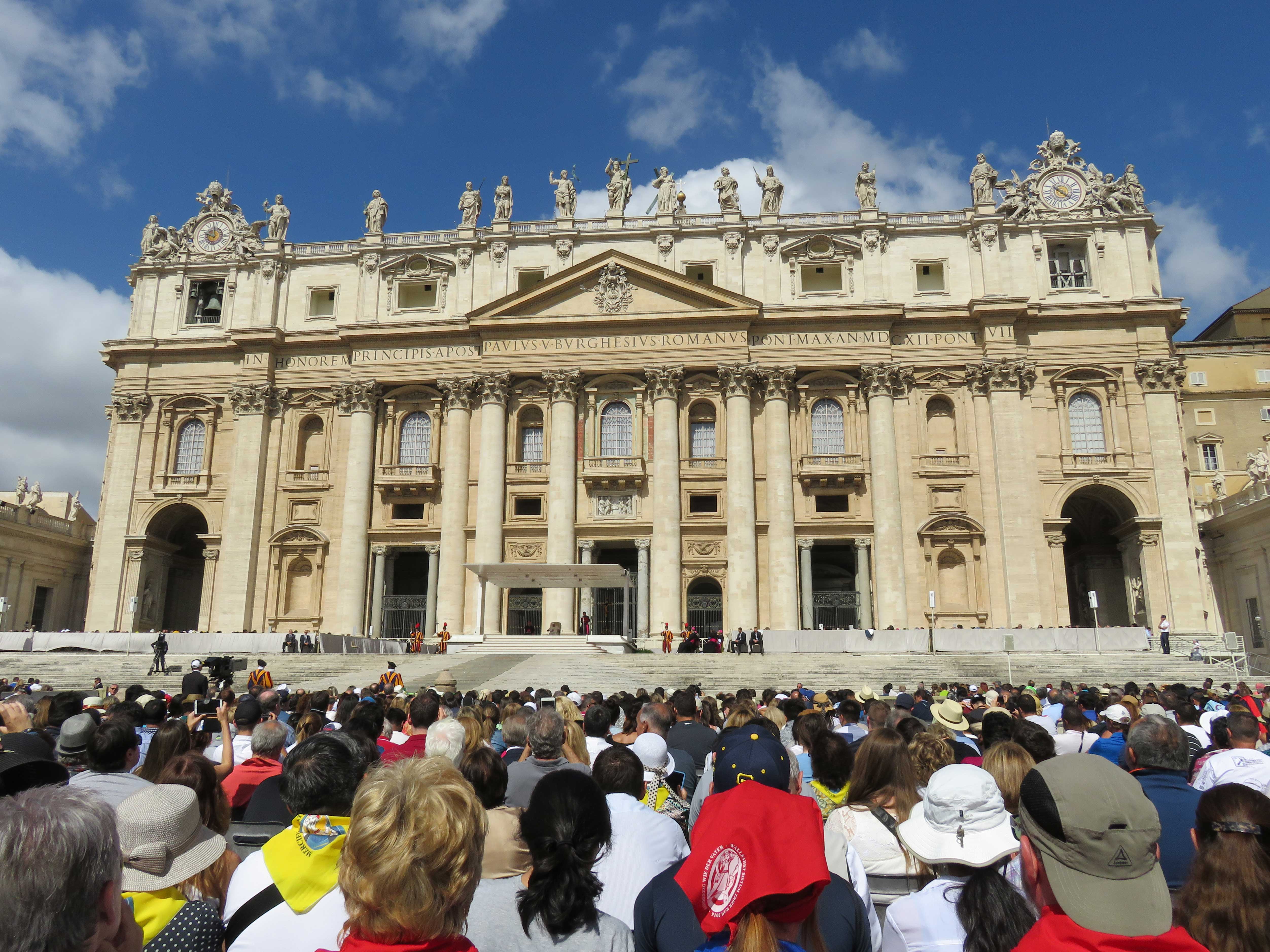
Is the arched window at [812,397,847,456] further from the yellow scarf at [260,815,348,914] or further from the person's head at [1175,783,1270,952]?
the yellow scarf at [260,815,348,914]

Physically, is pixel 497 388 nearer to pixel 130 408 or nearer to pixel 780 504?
pixel 780 504

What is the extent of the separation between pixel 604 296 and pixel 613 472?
9.11 meters

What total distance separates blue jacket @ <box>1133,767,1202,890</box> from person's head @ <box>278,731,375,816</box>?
4.01 m

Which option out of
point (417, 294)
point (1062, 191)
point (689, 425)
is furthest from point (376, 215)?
point (1062, 191)

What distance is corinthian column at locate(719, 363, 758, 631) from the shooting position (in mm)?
42281

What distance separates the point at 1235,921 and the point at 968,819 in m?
0.95

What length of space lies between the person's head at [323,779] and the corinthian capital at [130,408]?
Answer: 51115 mm

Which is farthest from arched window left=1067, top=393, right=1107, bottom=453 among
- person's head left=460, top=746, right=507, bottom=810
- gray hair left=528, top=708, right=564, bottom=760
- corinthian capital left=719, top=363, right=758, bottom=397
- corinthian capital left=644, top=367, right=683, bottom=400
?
person's head left=460, top=746, right=507, bottom=810

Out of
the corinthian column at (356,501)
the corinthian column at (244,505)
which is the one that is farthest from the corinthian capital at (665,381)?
the corinthian column at (244,505)

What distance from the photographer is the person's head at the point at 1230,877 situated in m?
3.27

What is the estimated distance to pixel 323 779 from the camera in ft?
13.4

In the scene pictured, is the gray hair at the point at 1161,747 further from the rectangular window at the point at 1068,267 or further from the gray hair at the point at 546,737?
the rectangular window at the point at 1068,267

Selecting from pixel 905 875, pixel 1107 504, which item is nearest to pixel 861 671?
pixel 1107 504

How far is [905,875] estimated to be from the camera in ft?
15.7
